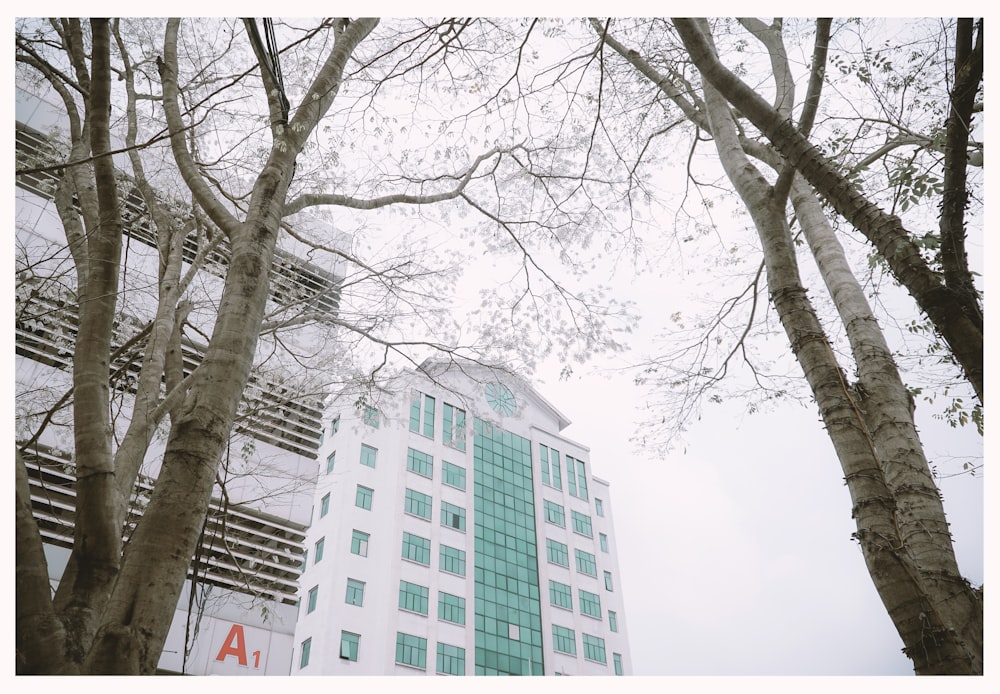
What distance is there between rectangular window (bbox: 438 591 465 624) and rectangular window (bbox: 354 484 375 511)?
3.72 metres

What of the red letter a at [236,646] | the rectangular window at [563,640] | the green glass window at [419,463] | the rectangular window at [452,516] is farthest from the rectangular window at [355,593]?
the red letter a at [236,646]

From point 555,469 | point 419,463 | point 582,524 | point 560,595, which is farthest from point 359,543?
point 582,524

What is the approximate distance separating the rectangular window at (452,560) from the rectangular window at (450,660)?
239 centimetres

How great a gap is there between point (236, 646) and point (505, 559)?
17666mm

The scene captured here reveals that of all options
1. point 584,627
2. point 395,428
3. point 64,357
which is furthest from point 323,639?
point 64,357

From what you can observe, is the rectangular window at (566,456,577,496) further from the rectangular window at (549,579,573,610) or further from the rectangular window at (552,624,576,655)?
the rectangular window at (552,624,576,655)

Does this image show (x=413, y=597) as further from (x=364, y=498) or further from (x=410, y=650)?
(x=364, y=498)

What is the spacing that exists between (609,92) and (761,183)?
2328 millimetres

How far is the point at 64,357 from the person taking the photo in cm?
663

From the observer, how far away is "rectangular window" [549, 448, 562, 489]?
2741 cm

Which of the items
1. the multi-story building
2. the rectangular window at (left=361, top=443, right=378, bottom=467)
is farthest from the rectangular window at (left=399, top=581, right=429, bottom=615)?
the multi-story building

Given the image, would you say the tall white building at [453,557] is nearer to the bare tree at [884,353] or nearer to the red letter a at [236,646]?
the red letter a at [236,646]

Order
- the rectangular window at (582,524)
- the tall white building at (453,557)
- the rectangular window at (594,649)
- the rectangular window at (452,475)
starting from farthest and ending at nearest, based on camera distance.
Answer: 1. the rectangular window at (582,524)
2. the rectangular window at (452,475)
3. the rectangular window at (594,649)
4. the tall white building at (453,557)

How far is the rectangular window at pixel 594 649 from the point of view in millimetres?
23913
